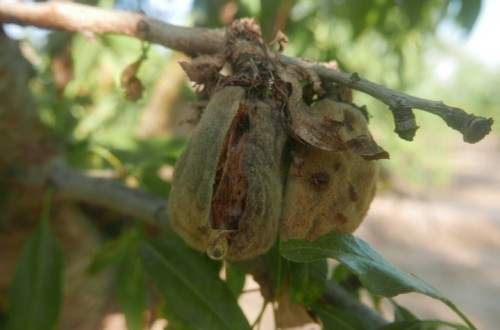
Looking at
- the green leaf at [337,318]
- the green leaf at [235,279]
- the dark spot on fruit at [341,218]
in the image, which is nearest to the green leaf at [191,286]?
the green leaf at [235,279]

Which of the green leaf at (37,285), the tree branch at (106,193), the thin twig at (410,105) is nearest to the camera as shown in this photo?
the thin twig at (410,105)

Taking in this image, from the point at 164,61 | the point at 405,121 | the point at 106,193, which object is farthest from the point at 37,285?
the point at 164,61

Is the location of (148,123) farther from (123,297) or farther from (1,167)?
(123,297)

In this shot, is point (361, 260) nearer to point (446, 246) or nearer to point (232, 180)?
point (232, 180)

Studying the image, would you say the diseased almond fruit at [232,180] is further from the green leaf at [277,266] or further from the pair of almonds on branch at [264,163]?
the green leaf at [277,266]

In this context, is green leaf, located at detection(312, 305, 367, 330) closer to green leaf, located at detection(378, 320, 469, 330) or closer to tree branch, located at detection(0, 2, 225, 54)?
green leaf, located at detection(378, 320, 469, 330)

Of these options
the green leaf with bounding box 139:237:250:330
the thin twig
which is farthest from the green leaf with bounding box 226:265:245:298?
the thin twig

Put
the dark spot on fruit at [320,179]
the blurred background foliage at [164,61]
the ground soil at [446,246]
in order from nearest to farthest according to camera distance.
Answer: the dark spot on fruit at [320,179]
the blurred background foliage at [164,61]
the ground soil at [446,246]
